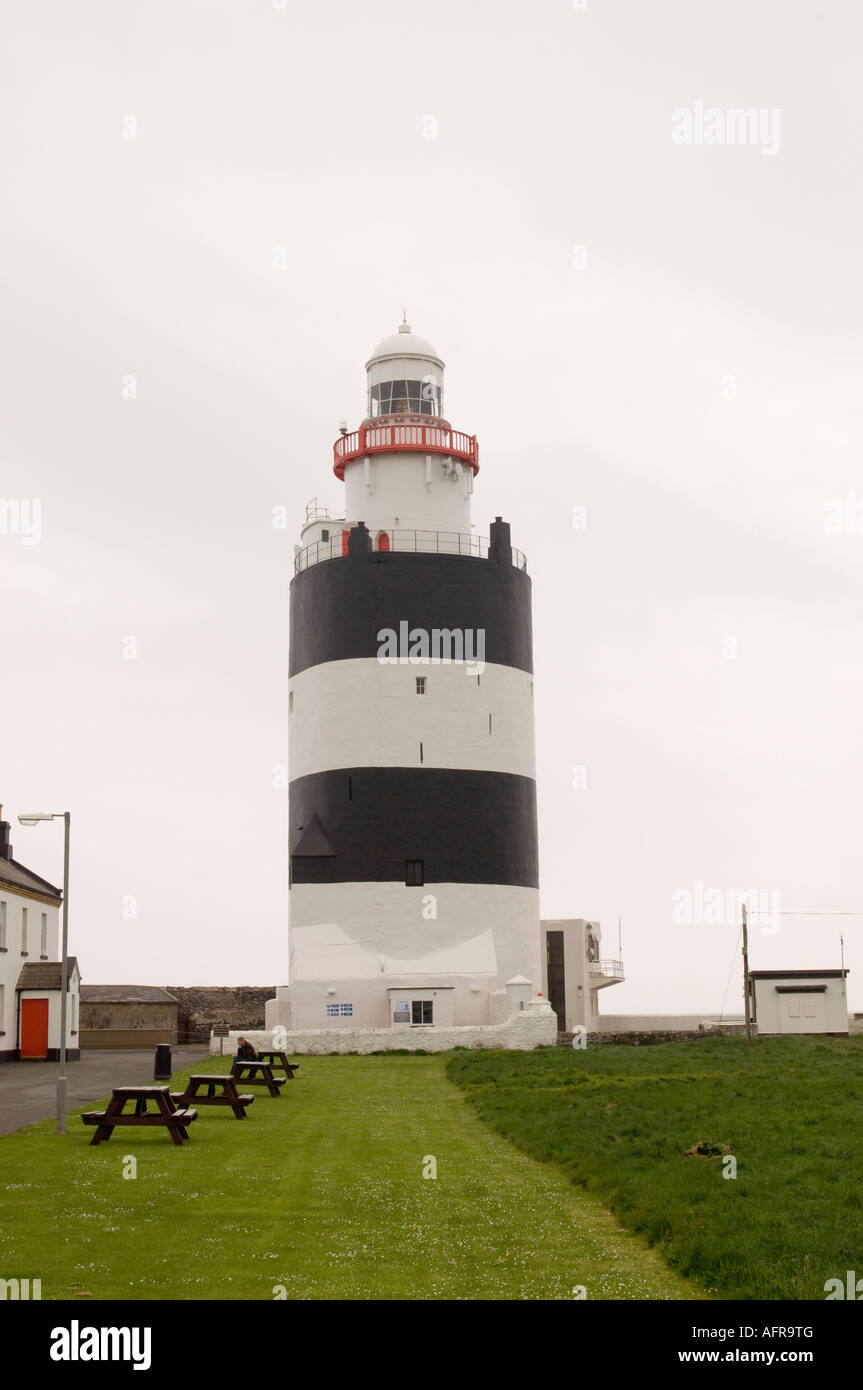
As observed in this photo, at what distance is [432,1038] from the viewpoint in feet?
134

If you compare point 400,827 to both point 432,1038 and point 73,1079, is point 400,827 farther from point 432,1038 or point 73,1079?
point 73,1079

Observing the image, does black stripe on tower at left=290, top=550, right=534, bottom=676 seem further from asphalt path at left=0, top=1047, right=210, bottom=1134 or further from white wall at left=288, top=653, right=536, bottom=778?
asphalt path at left=0, top=1047, right=210, bottom=1134

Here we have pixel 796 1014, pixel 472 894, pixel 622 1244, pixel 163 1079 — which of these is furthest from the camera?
pixel 796 1014

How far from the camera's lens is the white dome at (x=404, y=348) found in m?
49.7

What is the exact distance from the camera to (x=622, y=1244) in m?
11.6

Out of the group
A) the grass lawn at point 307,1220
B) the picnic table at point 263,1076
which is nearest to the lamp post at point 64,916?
the grass lawn at point 307,1220

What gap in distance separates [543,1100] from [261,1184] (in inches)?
363

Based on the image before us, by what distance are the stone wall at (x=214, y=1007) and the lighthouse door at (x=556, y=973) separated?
35.9 feet

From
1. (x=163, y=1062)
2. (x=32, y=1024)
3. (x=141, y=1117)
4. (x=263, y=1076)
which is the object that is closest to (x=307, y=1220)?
(x=141, y=1117)

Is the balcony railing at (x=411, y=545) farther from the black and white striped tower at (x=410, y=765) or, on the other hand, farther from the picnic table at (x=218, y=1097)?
the picnic table at (x=218, y=1097)

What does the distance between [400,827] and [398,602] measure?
24.0ft
